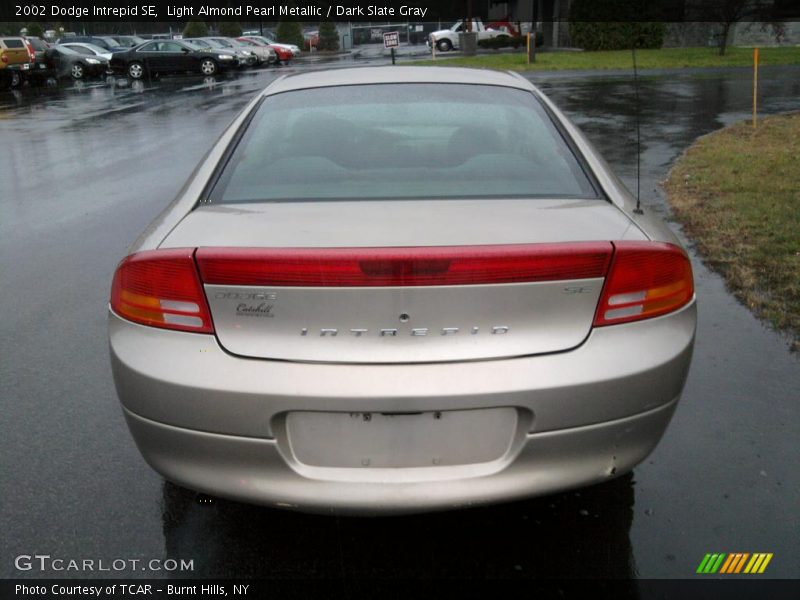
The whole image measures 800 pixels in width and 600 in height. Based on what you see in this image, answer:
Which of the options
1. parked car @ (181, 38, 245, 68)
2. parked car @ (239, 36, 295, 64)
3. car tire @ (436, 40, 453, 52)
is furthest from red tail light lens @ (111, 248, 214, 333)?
car tire @ (436, 40, 453, 52)

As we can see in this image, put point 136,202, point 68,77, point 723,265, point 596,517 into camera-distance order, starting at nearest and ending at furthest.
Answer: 1. point 596,517
2. point 723,265
3. point 136,202
4. point 68,77

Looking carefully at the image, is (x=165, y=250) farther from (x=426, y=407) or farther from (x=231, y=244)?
(x=426, y=407)

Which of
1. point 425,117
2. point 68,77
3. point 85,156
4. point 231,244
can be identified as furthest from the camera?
point 68,77

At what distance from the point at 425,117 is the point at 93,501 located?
6.59 ft

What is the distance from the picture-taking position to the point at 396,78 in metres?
3.69

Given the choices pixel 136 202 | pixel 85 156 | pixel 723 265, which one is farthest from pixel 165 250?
pixel 85 156

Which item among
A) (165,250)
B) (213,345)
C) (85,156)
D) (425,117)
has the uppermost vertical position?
(425,117)

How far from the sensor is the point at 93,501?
3064 millimetres

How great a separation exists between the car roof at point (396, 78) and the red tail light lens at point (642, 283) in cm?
151

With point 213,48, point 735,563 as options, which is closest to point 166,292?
point 735,563

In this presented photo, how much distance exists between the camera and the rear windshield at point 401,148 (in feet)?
9.48

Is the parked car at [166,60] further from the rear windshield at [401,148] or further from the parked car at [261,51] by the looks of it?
the rear windshield at [401,148]

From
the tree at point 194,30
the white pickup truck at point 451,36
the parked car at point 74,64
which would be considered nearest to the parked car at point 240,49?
the parked car at point 74,64

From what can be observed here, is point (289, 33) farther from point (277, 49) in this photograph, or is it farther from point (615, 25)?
point (615, 25)
